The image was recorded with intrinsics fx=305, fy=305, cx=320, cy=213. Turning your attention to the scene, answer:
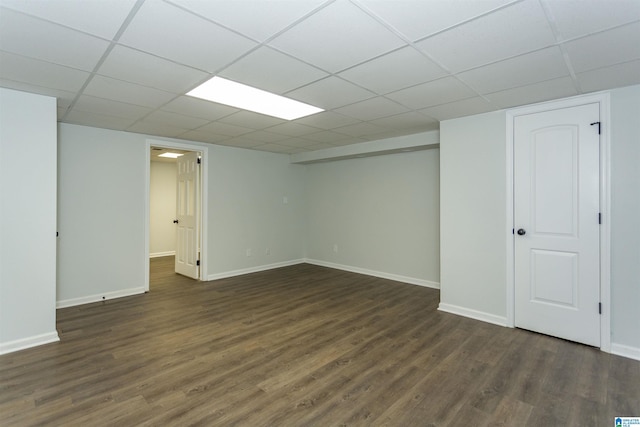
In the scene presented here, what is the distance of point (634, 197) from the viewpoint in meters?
2.70

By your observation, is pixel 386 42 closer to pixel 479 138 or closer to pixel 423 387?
pixel 479 138

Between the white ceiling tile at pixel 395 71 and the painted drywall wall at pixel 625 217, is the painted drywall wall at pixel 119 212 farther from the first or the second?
the painted drywall wall at pixel 625 217

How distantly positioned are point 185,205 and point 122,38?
408 centimetres

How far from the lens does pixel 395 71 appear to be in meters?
2.42

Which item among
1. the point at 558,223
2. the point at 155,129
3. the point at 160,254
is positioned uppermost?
the point at 155,129

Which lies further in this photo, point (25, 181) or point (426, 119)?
point (426, 119)

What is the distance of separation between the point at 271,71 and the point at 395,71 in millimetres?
984

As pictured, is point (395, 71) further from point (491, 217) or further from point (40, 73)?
point (40, 73)

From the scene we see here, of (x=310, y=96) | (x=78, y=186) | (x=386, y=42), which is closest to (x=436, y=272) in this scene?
(x=310, y=96)

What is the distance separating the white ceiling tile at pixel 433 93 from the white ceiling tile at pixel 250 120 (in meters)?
1.54

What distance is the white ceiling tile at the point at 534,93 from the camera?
2670 millimetres

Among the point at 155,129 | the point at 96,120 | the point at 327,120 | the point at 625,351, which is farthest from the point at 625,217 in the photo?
the point at 96,120

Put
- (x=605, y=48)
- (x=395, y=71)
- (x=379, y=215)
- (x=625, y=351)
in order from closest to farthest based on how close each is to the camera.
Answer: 1. (x=605, y=48)
2. (x=395, y=71)
3. (x=625, y=351)
4. (x=379, y=215)

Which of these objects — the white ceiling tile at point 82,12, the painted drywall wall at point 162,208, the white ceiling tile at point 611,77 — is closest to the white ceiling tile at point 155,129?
the white ceiling tile at point 82,12
